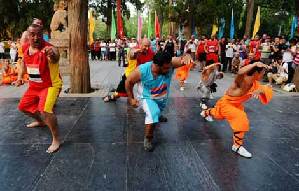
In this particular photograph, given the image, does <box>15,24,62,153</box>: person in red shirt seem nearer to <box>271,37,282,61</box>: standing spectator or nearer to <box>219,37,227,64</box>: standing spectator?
<box>271,37,282,61</box>: standing spectator

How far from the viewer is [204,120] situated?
736 centimetres

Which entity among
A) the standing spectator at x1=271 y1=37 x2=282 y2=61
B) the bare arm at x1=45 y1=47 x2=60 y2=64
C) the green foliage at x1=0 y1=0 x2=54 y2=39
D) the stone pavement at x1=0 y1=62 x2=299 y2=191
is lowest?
the stone pavement at x1=0 y1=62 x2=299 y2=191

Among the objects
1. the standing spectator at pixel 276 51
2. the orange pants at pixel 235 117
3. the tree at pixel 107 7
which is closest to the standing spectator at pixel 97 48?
the tree at pixel 107 7

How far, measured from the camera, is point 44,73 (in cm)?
549

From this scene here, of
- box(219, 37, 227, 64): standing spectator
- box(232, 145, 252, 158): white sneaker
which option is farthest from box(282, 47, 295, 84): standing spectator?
box(232, 145, 252, 158): white sneaker

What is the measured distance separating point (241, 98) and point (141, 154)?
1.67 metres

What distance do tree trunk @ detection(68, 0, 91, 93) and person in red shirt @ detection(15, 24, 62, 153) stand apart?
14.9ft

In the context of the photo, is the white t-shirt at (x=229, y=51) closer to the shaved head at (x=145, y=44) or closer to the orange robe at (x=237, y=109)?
the shaved head at (x=145, y=44)

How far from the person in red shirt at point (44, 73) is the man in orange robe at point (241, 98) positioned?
2493 millimetres

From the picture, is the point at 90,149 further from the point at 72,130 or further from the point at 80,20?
the point at 80,20

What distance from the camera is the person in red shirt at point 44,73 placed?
531 cm

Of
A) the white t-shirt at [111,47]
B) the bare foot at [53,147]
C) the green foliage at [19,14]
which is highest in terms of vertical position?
the green foliage at [19,14]

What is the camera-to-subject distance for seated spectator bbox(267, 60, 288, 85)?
1247 cm

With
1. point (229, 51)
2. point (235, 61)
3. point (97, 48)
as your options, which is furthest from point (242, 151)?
point (97, 48)
